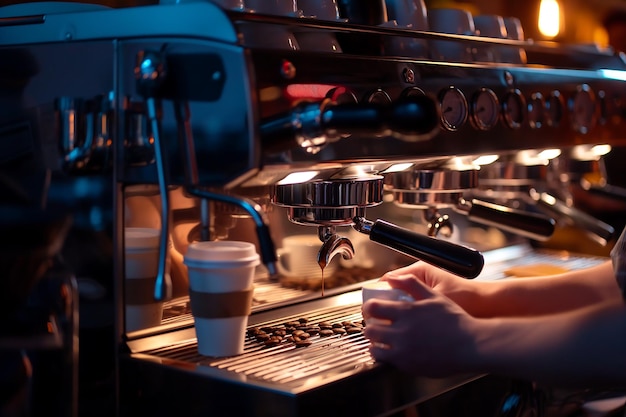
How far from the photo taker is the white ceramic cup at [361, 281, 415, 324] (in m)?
1.10

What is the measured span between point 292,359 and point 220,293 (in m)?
0.12

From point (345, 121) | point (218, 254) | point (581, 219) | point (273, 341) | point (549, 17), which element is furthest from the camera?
point (549, 17)

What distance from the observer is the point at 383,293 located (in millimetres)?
1117

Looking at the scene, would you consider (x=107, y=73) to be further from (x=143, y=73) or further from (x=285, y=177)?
(x=285, y=177)

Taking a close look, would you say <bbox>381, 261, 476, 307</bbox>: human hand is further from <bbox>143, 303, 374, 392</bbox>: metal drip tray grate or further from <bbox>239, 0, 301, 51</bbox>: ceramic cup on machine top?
<bbox>239, 0, 301, 51</bbox>: ceramic cup on machine top

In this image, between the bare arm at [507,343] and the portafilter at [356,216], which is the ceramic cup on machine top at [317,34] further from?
the bare arm at [507,343]

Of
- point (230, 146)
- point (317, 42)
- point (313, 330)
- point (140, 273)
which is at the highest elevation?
point (317, 42)

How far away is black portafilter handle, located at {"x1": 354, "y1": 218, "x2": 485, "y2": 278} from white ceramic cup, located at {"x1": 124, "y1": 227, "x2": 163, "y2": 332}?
0.26 meters

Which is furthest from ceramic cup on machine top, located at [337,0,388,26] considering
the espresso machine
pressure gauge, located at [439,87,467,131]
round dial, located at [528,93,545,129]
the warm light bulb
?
the warm light bulb

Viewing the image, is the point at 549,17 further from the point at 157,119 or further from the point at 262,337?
the point at 157,119

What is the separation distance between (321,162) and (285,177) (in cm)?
5

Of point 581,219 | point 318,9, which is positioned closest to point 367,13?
point 318,9

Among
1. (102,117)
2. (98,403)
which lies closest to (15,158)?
(102,117)

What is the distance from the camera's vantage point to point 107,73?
39.7 inches
